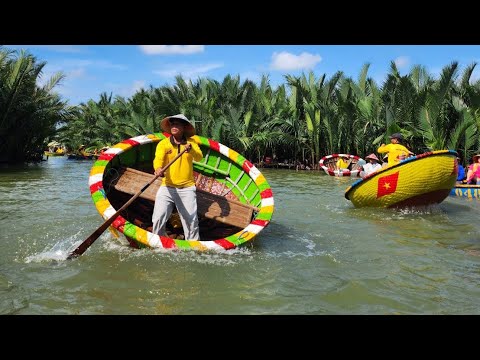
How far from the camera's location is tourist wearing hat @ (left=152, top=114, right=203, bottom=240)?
512cm

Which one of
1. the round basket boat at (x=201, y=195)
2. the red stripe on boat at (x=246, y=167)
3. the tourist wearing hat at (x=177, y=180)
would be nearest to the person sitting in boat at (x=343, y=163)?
the round basket boat at (x=201, y=195)

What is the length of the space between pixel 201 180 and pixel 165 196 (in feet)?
6.69

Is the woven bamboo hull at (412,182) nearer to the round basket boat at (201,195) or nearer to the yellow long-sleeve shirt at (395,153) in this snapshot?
the yellow long-sleeve shirt at (395,153)

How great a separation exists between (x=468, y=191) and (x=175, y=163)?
26.4 ft

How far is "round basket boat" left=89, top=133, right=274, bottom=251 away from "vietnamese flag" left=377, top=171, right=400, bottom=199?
283 cm

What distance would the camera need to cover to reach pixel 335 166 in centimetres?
1883

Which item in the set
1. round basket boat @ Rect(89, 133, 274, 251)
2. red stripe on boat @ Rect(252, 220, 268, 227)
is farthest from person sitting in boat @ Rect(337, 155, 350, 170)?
red stripe on boat @ Rect(252, 220, 268, 227)

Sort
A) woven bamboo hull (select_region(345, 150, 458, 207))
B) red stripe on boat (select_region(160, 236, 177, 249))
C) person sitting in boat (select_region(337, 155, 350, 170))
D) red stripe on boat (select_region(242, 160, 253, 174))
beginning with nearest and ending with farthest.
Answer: red stripe on boat (select_region(160, 236, 177, 249)) < red stripe on boat (select_region(242, 160, 253, 174)) < woven bamboo hull (select_region(345, 150, 458, 207)) < person sitting in boat (select_region(337, 155, 350, 170))

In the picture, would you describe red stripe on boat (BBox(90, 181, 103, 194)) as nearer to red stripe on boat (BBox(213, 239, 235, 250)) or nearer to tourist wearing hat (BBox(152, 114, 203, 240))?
tourist wearing hat (BBox(152, 114, 203, 240))

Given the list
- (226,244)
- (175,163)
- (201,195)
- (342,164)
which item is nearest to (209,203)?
(201,195)

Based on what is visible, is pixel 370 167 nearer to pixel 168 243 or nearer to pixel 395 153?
pixel 395 153

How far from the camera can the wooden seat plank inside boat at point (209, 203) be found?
19.2 feet

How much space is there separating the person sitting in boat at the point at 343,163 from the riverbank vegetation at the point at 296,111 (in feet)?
4.17
